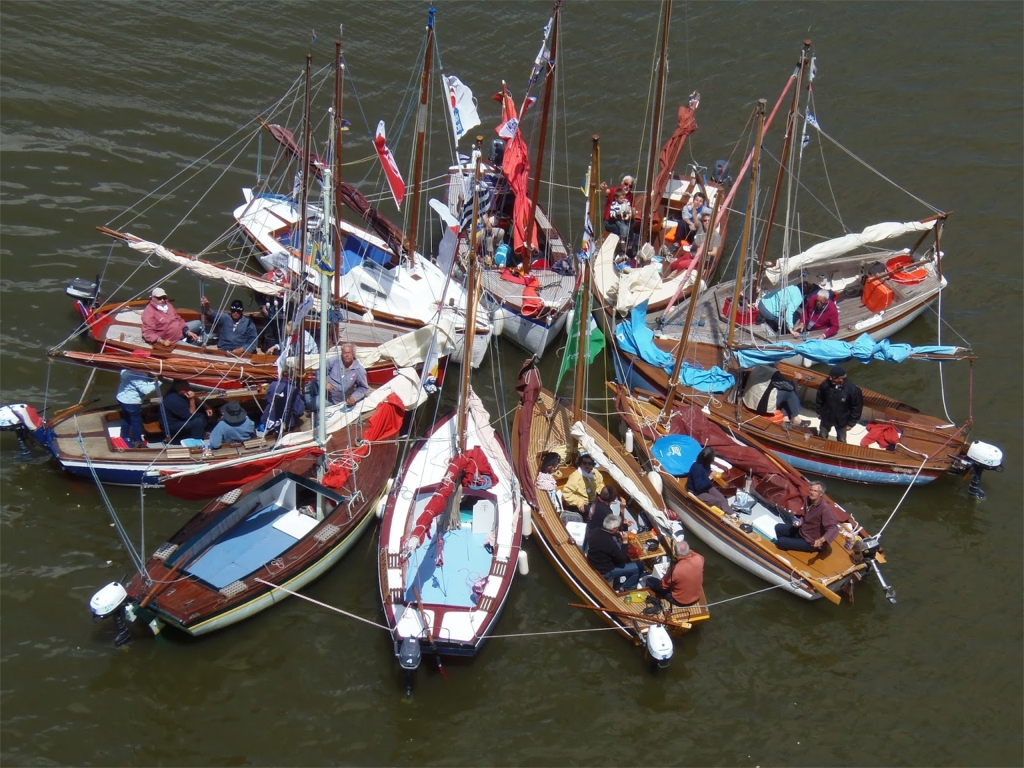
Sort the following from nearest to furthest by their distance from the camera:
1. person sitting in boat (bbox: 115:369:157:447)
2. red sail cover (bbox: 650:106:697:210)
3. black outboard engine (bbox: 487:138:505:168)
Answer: person sitting in boat (bbox: 115:369:157:447) → red sail cover (bbox: 650:106:697:210) → black outboard engine (bbox: 487:138:505:168)

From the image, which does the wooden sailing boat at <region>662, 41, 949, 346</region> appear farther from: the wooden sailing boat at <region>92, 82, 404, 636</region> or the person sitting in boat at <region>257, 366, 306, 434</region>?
the person sitting in boat at <region>257, 366, 306, 434</region>

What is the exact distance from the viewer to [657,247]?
30469 millimetres

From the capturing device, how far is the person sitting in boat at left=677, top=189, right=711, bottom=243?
30391mm

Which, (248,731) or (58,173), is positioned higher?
(58,173)

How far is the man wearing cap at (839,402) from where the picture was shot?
2461 cm

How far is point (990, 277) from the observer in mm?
32000

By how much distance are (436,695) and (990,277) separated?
22.7 m

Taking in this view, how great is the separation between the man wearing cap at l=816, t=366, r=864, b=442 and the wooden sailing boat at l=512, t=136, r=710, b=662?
17.2 ft

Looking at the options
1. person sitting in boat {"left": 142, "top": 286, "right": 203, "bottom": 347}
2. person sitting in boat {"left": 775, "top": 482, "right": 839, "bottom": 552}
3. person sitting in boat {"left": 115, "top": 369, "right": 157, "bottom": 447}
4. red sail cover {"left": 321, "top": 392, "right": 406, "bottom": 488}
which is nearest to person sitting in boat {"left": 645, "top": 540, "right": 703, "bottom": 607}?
person sitting in boat {"left": 775, "top": 482, "right": 839, "bottom": 552}

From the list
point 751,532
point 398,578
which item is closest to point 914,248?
point 751,532

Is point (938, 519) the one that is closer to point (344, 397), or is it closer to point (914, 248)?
point (914, 248)

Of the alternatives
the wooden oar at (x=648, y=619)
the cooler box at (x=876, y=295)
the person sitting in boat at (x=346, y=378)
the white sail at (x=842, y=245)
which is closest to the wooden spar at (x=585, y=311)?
the wooden oar at (x=648, y=619)

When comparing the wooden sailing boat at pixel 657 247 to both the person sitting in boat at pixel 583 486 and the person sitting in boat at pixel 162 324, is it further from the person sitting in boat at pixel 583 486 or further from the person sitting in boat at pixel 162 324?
the person sitting in boat at pixel 162 324

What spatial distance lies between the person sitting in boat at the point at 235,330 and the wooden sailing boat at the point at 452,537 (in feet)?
18.4
